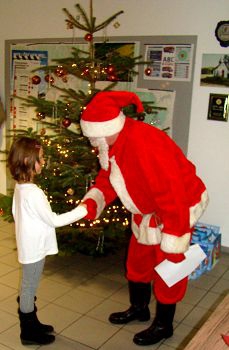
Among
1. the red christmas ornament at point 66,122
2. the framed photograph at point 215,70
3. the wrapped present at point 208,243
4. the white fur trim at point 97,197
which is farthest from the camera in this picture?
the framed photograph at point 215,70

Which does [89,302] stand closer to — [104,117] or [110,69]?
[104,117]

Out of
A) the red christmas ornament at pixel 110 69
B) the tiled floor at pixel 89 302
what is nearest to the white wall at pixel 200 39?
the tiled floor at pixel 89 302

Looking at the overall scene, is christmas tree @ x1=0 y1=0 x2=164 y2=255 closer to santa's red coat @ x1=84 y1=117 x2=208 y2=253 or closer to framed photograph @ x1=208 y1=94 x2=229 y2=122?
santa's red coat @ x1=84 y1=117 x2=208 y2=253

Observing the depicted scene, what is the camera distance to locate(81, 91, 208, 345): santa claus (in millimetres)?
1846

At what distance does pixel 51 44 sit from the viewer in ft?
13.1

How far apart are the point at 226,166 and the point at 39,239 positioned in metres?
1.96

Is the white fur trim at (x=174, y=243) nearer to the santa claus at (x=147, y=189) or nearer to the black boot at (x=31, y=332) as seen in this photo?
the santa claus at (x=147, y=189)

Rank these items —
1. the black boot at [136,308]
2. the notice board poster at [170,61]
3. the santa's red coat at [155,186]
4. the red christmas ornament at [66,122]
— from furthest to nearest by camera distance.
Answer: the notice board poster at [170,61] < the red christmas ornament at [66,122] < the black boot at [136,308] < the santa's red coat at [155,186]

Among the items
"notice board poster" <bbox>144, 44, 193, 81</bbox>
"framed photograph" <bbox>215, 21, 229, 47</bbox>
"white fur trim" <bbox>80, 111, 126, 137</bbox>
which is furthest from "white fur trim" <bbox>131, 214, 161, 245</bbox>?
"framed photograph" <bbox>215, 21, 229, 47</bbox>

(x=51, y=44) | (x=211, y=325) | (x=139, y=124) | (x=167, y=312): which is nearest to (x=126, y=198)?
(x=139, y=124)

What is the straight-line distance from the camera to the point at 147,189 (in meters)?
1.96

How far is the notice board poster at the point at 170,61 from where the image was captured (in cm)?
333

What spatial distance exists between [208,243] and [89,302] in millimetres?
1079

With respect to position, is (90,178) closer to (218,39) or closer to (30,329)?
(30,329)
